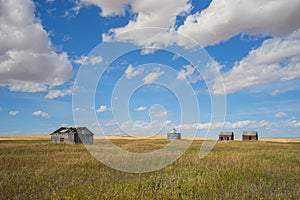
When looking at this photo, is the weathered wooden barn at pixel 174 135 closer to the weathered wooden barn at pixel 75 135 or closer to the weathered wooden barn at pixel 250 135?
the weathered wooden barn at pixel 250 135

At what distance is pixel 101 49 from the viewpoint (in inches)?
688

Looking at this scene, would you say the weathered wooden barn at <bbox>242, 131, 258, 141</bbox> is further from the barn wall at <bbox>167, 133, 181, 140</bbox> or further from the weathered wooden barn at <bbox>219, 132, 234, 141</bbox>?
the barn wall at <bbox>167, 133, 181, 140</bbox>

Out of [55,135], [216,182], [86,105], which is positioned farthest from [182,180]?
[55,135]

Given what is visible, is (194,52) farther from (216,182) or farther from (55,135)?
(55,135)

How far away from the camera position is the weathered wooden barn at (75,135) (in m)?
Answer: 51.1

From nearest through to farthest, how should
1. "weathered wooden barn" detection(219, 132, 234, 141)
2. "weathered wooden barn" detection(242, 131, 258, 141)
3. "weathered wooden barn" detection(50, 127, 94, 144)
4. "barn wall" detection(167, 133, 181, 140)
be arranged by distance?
"weathered wooden barn" detection(50, 127, 94, 144)
"barn wall" detection(167, 133, 181, 140)
"weathered wooden barn" detection(242, 131, 258, 141)
"weathered wooden barn" detection(219, 132, 234, 141)

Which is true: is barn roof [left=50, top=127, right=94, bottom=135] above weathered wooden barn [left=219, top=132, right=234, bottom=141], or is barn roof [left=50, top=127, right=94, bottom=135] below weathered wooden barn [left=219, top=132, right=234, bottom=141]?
above

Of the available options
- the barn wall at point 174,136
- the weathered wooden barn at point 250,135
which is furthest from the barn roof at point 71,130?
the weathered wooden barn at point 250,135

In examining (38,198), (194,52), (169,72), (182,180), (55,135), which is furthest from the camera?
(55,135)

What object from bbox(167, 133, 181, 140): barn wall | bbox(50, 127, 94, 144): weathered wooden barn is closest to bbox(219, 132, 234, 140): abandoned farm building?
bbox(167, 133, 181, 140): barn wall

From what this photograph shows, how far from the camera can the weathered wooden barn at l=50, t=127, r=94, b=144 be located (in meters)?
51.1

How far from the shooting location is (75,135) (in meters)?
50.9

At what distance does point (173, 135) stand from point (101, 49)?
6994 centimetres

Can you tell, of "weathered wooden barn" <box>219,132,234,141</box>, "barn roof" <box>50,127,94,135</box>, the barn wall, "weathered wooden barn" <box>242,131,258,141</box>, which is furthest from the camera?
"weathered wooden barn" <box>219,132,234,141</box>
